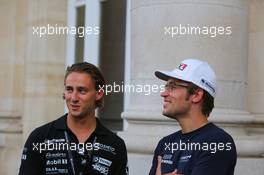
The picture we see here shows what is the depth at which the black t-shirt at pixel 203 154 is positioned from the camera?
9.05ft

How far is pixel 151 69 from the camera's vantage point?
17.3 ft

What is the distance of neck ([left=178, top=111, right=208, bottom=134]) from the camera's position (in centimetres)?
300

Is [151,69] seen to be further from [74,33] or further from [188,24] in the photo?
[74,33]

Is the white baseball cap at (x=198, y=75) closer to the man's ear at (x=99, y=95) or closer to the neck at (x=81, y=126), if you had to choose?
the man's ear at (x=99, y=95)

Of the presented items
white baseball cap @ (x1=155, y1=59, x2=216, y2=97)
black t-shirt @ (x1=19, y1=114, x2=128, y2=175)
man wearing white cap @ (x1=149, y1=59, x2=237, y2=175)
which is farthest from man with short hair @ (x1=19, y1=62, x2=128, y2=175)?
white baseball cap @ (x1=155, y1=59, x2=216, y2=97)

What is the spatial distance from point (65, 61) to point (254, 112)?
11.8 feet

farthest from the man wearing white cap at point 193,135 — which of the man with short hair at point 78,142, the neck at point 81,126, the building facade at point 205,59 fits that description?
the building facade at point 205,59

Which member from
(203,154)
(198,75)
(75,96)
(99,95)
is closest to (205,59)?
(198,75)

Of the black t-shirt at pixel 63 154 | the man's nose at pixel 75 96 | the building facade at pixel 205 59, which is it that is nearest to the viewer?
the black t-shirt at pixel 63 154

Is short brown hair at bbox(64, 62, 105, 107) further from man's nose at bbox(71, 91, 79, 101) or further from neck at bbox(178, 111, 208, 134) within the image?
neck at bbox(178, 111, 208, 134)

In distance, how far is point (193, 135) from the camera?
294 cm

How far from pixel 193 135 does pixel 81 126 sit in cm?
55

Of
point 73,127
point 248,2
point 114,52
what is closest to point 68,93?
point 73,127

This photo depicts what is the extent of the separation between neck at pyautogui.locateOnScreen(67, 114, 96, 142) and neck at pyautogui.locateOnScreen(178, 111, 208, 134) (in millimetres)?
446
